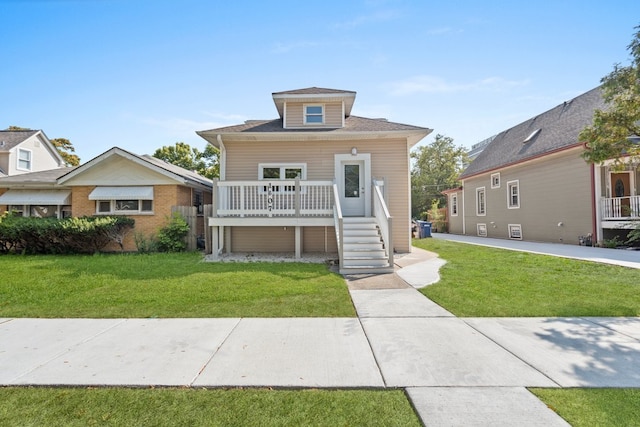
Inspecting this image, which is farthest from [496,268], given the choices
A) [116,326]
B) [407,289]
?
[116,326]

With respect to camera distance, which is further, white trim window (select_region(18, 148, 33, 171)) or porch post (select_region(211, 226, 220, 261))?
white trim window (select_region(18, 148, 33, 171))

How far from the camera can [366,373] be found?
2.85 m

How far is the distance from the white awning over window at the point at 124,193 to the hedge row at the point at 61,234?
788mm

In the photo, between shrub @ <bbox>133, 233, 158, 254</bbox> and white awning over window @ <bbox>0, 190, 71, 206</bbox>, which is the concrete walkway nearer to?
shrub @ <bbox>133, 233, 158, 254</bbox>

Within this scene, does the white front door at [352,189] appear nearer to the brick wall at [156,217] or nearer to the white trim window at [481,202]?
the brick wall at [156,217]

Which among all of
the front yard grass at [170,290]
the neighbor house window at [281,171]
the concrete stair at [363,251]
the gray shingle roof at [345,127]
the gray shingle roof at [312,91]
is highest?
the gray shingle roof at [312,91]

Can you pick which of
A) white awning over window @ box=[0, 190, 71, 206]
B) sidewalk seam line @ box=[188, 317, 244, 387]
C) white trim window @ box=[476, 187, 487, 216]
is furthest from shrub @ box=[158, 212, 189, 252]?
white trim window @ box=[476, 187, 487, 216]

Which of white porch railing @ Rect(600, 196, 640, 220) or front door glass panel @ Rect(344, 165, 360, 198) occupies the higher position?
front door glass panel @ Rect(344, 165, 360, 198)

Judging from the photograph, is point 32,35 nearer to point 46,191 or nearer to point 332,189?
point 46,191

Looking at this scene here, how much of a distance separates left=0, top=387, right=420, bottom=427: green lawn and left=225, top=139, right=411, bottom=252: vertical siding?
8.93 meters

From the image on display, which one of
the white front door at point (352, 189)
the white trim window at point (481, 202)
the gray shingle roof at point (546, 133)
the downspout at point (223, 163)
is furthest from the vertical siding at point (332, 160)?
the white trim window at point (481, 202)

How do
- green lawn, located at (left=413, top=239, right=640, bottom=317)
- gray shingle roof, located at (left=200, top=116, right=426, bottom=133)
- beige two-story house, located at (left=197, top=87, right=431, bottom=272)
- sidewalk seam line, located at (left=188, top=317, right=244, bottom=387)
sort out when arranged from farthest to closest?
1. gray shingle roof, located at (left=200, top=116, right=426, bottom=133)
2. beige two-story house, located at (left=197, top=87, right=431, bottom=272)
3. green lawn, located at (left=413, top=239, right=640, bottom=317)
4. sidewalk seam line, located at (left=188, top=317, right=244, bottom=387)

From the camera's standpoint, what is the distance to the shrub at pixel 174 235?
36.6 feet

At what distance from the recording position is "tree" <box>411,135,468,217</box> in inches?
1344
